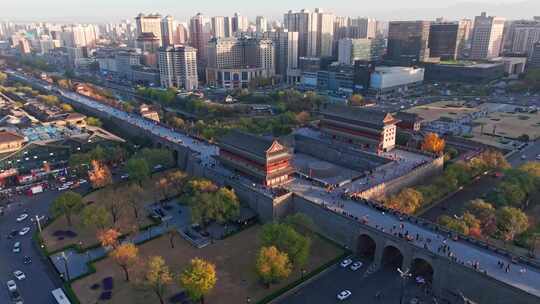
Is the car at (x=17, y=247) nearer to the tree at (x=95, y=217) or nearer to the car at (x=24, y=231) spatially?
the car at (x=24, y=231)

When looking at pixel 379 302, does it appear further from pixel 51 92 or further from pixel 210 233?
pixel 51 92

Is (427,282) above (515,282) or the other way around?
the other way around

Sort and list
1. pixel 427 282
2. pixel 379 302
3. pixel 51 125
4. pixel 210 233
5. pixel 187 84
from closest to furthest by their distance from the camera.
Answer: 1. pixel 379 302
2. pixel 427 282
3. pixel 210 233
4. pixel 51 125
5. pixel 187 84

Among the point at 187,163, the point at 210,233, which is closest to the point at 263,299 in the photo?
the point at 210,233

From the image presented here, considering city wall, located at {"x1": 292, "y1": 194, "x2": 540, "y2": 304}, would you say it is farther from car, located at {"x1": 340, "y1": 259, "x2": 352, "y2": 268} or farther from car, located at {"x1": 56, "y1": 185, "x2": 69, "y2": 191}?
car, located at {"x1": 56, "y1": 185, "x2": 69, "y2": 191}

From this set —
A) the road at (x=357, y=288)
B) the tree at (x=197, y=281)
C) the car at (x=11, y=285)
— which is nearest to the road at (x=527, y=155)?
the road at (x=357, y=288)

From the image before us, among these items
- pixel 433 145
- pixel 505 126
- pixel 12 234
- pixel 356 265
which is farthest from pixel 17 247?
pixel 505 126
